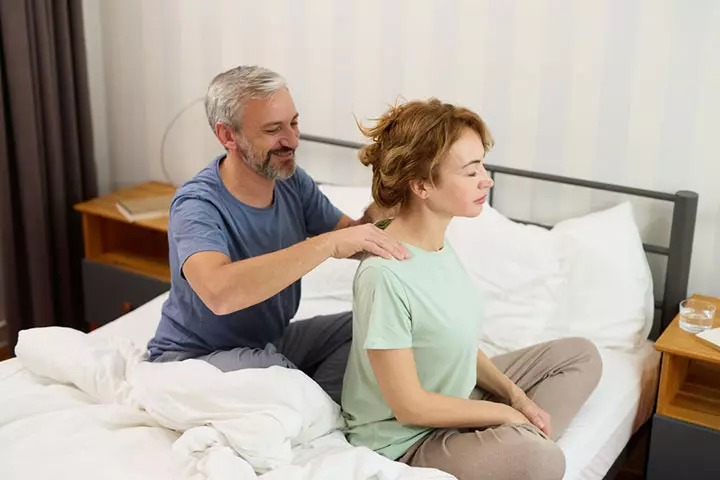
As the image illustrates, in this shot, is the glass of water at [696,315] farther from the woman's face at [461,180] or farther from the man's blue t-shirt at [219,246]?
the man's blue t-shirt at [219,246]

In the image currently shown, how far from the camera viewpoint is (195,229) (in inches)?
78.0

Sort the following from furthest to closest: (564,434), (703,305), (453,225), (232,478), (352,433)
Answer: (453,225)
(703,305)
(564,434)
(352,433)
(232,478)

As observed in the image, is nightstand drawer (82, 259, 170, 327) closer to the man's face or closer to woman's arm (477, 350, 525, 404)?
the man's face

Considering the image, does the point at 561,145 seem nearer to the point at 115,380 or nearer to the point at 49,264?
the point at 115,380

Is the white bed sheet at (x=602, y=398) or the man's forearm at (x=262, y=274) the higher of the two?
the man's forearm at (x=262, y=274)

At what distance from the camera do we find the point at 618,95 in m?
2.62

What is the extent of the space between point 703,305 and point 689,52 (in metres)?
0.69

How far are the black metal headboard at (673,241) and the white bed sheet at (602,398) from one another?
12cm

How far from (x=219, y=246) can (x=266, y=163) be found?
27 centimetres

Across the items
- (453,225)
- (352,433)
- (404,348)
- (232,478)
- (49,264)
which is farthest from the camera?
(49,264)

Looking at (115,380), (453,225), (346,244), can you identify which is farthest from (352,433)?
(453,225)

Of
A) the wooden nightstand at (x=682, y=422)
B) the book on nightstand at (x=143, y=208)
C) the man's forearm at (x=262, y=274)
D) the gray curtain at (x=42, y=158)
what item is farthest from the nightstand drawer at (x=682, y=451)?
the gray curtain at (x=42, y=158)

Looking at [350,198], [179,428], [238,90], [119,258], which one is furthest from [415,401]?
[119,258]

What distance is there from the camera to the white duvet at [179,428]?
1748mm
